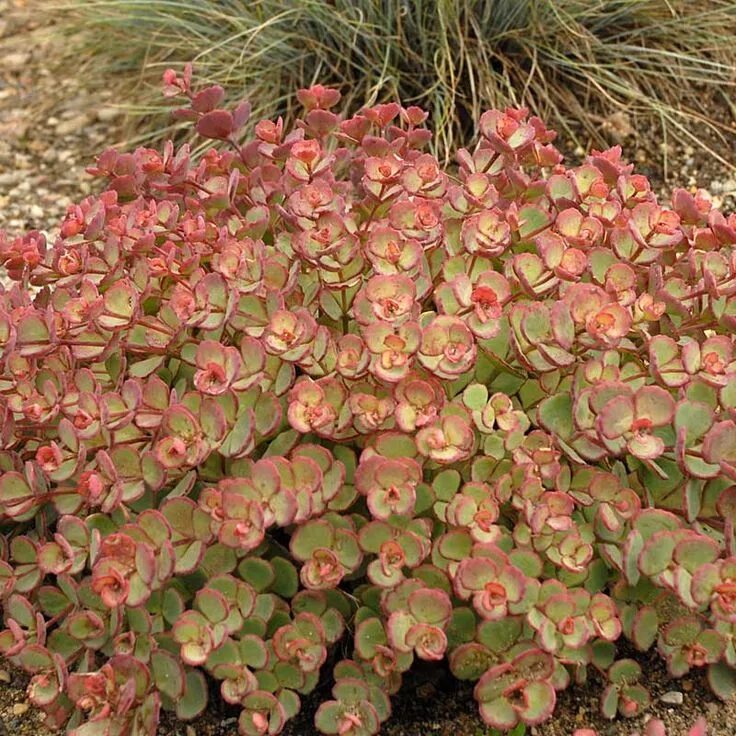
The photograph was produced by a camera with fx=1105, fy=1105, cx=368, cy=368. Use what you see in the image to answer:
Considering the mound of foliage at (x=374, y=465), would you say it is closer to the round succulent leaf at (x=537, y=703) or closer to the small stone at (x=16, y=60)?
the round succulent leaf at (x=537, y=703)

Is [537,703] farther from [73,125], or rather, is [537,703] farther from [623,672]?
[73,125]

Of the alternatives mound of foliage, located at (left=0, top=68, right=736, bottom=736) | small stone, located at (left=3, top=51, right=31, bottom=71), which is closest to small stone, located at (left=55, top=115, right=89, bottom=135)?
small stone, located at (left=3, top=51, right=31, bottom=71)

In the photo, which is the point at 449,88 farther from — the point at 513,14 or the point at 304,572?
the point at 304,572

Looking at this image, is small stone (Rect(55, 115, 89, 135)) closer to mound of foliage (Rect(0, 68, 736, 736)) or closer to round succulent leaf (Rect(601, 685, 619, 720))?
mound of foliage (Rect(0, 68, 736, 736))

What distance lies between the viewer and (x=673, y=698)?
1.70m

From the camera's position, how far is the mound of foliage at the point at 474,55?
320 cm

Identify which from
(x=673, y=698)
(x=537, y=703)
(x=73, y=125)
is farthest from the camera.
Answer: (x=73, y=125)

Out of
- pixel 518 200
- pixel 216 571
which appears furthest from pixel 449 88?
pixel 216 571

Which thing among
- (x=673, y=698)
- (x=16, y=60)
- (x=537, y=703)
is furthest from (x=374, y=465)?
(x=16, y=60)

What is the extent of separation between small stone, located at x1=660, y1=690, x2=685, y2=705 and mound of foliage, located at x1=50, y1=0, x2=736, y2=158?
1764 mm

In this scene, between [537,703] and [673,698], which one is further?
[673,698]

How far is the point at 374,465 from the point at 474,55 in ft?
7.00

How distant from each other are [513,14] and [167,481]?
2147 millimetres

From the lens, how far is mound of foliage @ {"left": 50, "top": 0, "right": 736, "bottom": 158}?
3.20 metres
